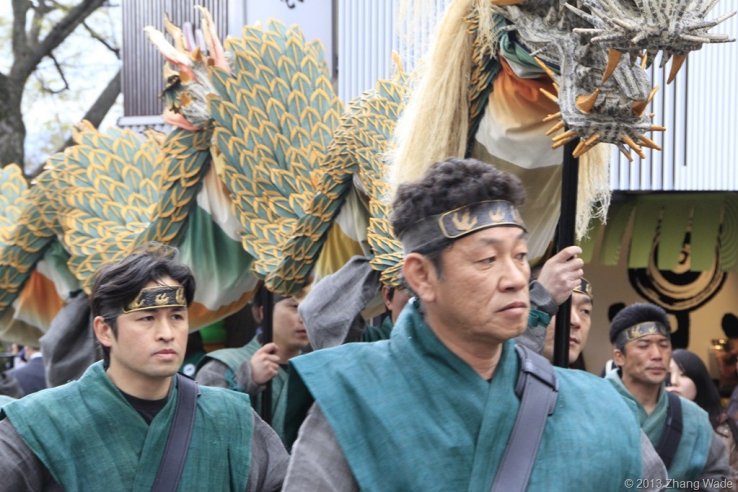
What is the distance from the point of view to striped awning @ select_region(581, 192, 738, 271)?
25.0ft

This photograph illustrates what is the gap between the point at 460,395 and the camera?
8.21 feet

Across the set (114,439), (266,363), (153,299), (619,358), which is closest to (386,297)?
(266,363)

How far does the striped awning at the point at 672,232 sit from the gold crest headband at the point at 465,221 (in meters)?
5.23

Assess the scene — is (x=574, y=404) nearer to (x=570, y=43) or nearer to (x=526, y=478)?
(x=526, y=478)

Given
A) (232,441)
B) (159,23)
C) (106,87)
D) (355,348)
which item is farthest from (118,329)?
(106,87)

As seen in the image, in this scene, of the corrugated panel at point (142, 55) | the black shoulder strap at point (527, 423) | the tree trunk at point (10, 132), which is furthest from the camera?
the tree trunk at point (10, 132)

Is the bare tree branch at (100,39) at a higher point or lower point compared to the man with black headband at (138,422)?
higher

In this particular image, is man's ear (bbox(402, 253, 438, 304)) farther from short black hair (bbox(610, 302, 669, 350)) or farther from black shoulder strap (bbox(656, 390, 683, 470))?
short black hair (bbox(610, 302, 669, 350))

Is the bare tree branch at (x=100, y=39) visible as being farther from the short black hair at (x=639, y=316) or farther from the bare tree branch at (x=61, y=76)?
the short black hair at (x=639, y=316)

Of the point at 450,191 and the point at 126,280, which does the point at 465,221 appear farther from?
the point at 126,280

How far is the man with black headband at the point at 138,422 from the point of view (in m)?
3.46

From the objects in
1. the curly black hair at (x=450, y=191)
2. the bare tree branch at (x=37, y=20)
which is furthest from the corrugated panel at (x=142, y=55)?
the curly black hair at (x=450, y=191)

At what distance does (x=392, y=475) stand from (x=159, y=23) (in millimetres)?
9507

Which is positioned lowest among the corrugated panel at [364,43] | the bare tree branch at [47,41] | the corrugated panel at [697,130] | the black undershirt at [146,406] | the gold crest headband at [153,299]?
the black undershirt at [146,406]
